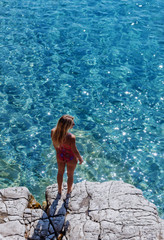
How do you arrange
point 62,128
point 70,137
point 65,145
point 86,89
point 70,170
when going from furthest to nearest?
point 86,89
point 70,170
point 65,145
point 70,137
point 62,128

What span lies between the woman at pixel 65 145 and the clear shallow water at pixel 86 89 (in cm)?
170

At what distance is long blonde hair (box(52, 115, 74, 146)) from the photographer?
486 centimetres

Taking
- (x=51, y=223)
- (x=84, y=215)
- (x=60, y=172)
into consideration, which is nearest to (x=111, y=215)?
(x=84, y=215)

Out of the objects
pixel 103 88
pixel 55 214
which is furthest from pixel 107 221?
pixel 103 88

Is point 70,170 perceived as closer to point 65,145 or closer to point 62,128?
point 65,145

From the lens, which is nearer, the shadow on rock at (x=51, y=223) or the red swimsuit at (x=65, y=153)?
the shadow on rock at (x=51, y=223)

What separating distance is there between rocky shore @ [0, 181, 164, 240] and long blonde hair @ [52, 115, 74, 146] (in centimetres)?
148

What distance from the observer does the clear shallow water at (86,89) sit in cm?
773

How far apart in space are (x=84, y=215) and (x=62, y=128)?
1872 millimetres

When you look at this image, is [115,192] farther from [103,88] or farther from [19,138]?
[103,88]

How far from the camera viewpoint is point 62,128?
4.93 m

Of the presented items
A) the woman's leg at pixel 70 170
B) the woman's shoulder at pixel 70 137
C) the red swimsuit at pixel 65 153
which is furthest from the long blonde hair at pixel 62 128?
the woman's leg at pixel 70 170

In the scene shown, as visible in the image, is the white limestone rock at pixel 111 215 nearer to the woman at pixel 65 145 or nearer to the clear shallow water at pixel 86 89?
the woman at pixel 65 145

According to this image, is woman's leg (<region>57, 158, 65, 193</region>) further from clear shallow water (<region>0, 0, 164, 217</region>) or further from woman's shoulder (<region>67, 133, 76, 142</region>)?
clear shallow water (<region>0, 0, 164, 217</region>)
